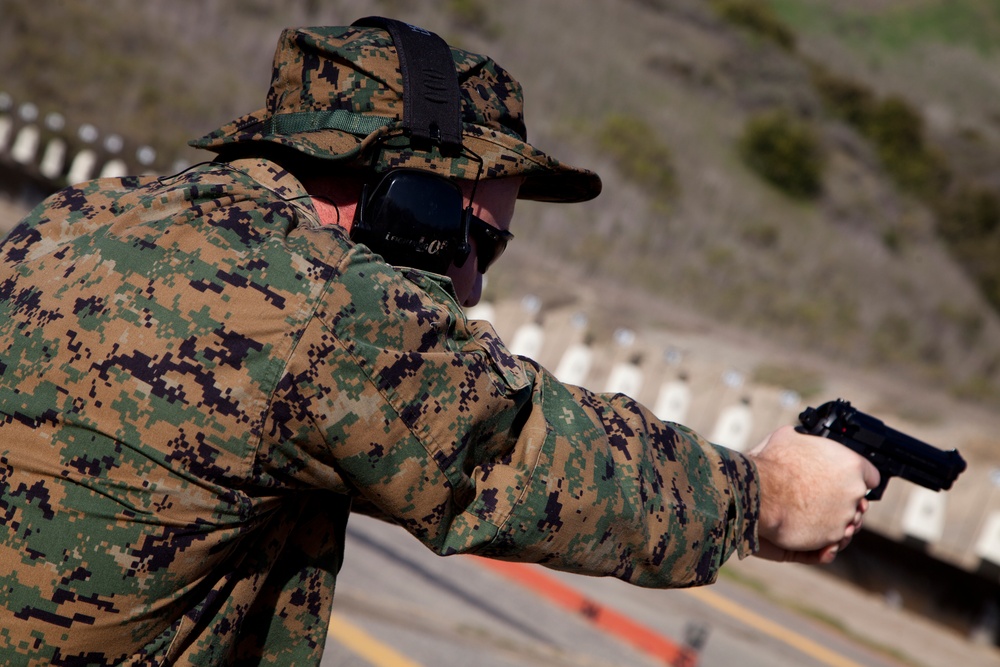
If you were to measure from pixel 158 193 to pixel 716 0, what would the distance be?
3871cm

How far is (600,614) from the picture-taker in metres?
6.52

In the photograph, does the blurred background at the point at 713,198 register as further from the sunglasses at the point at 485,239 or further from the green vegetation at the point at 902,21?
the sunglasses at the point at 485,239

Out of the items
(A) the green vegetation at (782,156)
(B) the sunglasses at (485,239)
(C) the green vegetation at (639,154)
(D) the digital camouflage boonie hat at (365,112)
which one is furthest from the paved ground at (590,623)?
(A) the green vegetation at (782,156)

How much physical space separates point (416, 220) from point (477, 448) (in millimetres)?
455

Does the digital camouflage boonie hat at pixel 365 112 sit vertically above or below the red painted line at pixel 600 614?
above

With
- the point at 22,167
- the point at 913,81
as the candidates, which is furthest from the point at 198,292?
the point at 913,81

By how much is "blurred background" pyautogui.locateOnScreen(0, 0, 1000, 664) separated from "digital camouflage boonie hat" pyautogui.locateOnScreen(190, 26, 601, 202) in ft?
22.8

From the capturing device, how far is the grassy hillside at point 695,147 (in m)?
19.7

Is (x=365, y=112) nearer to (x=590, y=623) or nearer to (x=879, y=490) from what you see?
(x=879, y=490)

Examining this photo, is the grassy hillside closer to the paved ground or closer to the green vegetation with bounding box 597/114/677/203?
the green vegetation with bounding box 597/114/677/203

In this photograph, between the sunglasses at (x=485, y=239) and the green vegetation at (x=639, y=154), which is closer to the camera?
the sunglasses at (x=485, y=239)

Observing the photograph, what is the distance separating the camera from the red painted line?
6.06m

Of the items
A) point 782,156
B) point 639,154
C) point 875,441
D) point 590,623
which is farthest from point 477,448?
point 782,156

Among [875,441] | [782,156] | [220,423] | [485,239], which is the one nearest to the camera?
[220,423]
